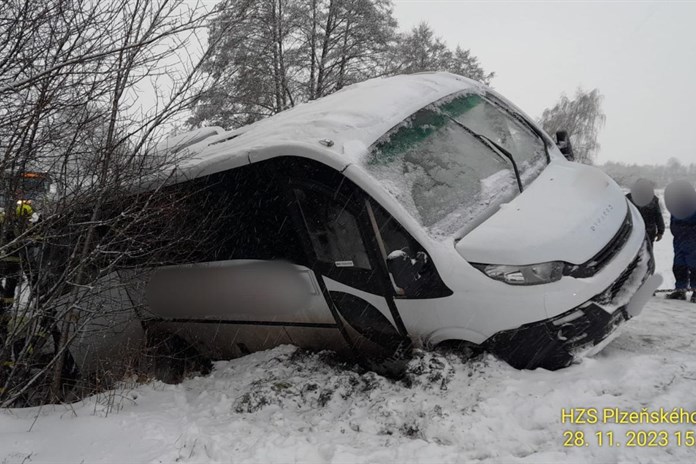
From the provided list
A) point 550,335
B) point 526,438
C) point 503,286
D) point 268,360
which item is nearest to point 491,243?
point 503,286

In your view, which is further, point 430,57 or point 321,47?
point 430,57

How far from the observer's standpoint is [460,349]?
11.6 feet

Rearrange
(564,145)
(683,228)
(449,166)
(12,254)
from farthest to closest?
1. (683,228)
2. (564,145)
3. (449,166)
4. (12,254)

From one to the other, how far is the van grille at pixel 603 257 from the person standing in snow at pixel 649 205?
347 centimetres

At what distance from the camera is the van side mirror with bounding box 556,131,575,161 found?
516 centimetres

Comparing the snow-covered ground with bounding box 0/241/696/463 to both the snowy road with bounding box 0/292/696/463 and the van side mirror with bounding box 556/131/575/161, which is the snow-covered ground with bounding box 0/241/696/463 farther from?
the van side mirror with bounding box 556/131/575/161

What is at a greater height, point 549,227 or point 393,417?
point 549,227

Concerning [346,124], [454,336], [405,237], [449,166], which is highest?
[346,124]

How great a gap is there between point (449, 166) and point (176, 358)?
3283 millimetres

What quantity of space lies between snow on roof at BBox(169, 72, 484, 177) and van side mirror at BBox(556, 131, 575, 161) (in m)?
1.05

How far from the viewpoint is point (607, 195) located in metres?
3.85

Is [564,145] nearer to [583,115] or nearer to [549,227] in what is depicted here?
[549,227]

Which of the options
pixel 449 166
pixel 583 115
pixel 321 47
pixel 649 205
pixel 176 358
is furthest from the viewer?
pixel 583 115

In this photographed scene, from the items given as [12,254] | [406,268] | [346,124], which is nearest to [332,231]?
[406,268]
